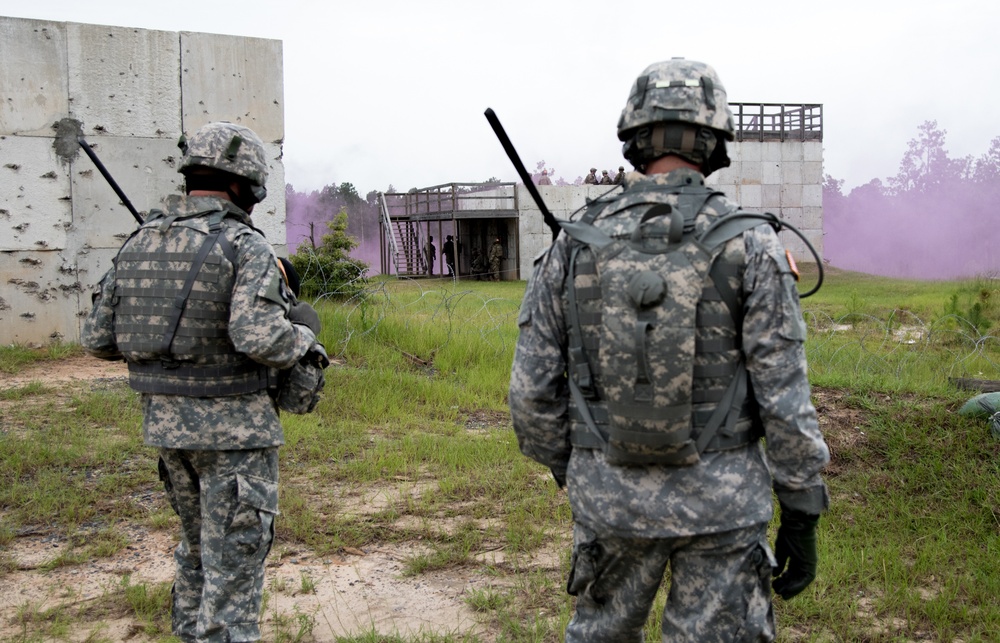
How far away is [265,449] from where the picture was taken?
2.84 metres

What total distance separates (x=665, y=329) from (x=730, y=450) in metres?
0.37

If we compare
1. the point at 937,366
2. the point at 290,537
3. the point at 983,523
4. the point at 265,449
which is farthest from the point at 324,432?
the point at 937,366

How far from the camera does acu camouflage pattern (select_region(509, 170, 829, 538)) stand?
1960mm

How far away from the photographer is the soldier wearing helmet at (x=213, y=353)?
2.68m

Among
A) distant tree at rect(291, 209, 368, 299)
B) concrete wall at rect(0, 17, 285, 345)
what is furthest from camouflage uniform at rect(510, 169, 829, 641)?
distant tree at rect(291, 209, 368, 299)

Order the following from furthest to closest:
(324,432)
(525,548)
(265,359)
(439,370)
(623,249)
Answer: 1. (439,370)
2. (324,432)
3. (525,548)
4. (265,359)
5. (623,249)

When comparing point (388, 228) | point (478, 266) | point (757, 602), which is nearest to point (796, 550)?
point (757, 602)

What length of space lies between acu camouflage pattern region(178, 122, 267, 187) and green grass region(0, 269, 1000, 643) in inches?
70.8

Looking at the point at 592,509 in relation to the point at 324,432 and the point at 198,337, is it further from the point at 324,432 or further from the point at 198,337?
the point at 324,432

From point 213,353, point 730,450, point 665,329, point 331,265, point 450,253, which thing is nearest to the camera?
point 665,329

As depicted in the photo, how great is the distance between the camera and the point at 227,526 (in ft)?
8.82

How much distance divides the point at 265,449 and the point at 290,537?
1.65 meters

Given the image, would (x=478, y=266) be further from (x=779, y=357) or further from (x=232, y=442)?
(x=779, y=357)

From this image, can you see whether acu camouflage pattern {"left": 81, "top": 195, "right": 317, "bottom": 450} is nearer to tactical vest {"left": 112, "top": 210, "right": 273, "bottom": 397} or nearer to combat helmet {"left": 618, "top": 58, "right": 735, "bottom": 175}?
tactical vest {"left": 112, "top": 210, "right": 273, "bottom": 397}
